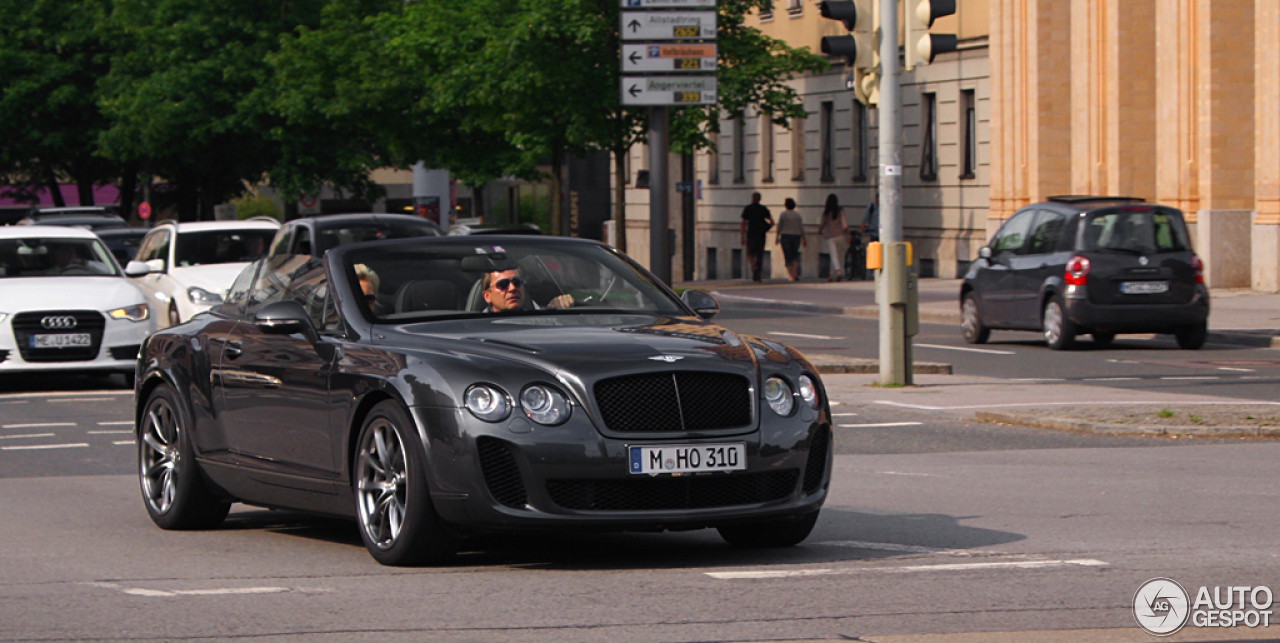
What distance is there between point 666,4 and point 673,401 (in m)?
14.9

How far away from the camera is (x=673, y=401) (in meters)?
7.78

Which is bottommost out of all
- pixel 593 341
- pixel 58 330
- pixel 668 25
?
pixel 58 330

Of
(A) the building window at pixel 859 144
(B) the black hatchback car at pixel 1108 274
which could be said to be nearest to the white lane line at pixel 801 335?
(B) the black hatchback car at pixel 1108 274

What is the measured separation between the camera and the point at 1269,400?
653 inches

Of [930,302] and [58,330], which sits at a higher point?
[58,330]

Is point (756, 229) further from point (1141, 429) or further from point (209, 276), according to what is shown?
point (1141, 429)

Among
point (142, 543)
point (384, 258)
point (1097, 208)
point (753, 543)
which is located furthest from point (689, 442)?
point (1097, 208)

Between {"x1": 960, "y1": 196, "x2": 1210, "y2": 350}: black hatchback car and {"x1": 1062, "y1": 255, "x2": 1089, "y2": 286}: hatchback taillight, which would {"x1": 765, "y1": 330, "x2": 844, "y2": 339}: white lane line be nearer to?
{"x1": 960, "y1": 196, "x2": 1210, "y2": 350}: black hatchback car

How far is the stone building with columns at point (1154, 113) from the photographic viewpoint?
32.7 meters

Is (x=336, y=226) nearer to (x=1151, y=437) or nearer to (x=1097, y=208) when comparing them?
(x=1097, y=208)

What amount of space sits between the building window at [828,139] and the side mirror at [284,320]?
4036cm

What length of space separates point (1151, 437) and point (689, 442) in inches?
266

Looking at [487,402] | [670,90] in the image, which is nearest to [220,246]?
[670,90]

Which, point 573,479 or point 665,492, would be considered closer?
point 573,479
